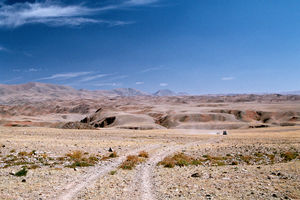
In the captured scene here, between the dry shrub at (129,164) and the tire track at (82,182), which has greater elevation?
the tire track at (82,182)

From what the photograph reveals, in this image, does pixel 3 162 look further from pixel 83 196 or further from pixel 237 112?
pixel 237 112

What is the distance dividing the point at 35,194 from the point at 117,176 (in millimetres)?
4151

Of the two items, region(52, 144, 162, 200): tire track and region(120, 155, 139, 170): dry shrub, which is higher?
region(52, 144, 162, 200): tire track

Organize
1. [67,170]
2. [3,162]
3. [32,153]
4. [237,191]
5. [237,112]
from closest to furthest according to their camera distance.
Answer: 1. [237,191]
2. [67,170]
3. [3,162]
4. [32,153]
5. [237,112]

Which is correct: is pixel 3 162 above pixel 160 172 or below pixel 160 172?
above

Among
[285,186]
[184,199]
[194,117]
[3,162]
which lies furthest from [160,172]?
[194,117]

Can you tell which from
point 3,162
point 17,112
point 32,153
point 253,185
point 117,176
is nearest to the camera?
point 253,185

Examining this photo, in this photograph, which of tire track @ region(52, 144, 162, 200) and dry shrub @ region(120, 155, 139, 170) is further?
dry shrub @ region(120, 155, 139, 170)

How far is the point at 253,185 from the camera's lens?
30.1ft

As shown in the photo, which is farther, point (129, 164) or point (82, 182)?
point (129, 164)

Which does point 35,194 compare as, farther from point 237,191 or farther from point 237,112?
point 237,112

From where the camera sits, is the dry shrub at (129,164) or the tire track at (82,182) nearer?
the tire track at (82,182)

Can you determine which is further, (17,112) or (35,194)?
(17,112)

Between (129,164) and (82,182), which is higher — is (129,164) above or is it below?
below
